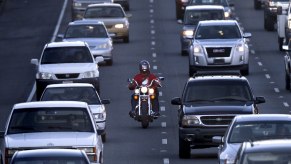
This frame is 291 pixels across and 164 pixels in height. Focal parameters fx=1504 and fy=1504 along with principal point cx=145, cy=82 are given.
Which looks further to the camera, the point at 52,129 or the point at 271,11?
the point at 271,11

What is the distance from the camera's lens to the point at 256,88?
151 feet

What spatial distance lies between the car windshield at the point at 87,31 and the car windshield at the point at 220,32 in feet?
17.9

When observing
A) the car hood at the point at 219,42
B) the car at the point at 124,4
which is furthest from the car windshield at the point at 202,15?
the car at the point at 124,4

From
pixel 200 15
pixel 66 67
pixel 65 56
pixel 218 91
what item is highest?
pixel 218 91

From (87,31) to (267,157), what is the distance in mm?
34098

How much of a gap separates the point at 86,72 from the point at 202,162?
512 inches

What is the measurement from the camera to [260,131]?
24516 mm

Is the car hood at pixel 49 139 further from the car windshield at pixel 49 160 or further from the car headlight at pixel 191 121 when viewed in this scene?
the car headlight at pixel 191 121

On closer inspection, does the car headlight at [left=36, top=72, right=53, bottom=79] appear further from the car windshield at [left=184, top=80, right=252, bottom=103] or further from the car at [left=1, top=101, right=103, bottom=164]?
the car at [left=1, top=101, right=103, bottom=164]

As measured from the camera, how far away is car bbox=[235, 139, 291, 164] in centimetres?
1905

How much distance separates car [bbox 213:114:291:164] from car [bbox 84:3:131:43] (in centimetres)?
3418

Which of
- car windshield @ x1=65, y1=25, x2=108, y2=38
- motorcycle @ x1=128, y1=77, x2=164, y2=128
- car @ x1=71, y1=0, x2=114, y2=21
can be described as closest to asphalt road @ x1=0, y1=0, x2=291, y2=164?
motorcycle @ x1=128, y1=77, x2=164, y2=128

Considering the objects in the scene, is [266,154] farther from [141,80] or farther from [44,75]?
[44,75]

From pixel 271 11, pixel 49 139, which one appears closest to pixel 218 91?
pixel 49 139
